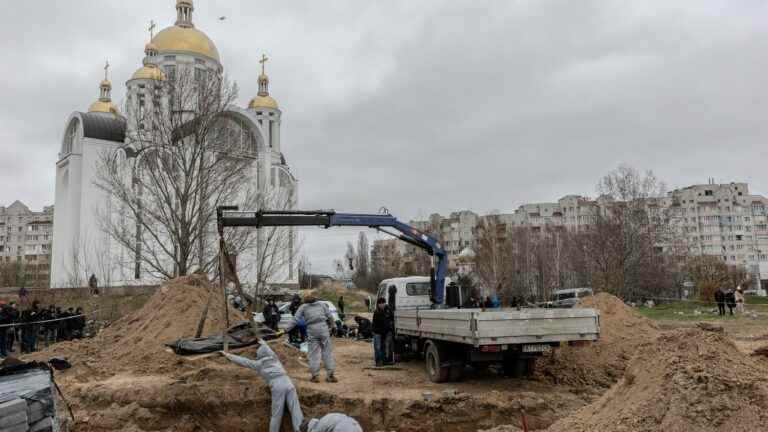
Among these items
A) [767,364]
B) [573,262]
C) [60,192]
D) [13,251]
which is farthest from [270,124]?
[13,251]

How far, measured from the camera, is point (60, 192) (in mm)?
45781

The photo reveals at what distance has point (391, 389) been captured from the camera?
32.4ft

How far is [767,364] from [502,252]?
44.5 metres

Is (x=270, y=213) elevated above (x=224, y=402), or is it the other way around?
(x=270, y=213)

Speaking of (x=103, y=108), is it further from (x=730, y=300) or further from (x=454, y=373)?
(x=730, y=300)

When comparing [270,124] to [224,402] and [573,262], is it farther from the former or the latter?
[224,402]

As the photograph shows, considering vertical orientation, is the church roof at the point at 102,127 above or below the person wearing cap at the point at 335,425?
above

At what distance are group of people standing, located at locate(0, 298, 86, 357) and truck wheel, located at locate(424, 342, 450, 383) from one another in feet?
37.1

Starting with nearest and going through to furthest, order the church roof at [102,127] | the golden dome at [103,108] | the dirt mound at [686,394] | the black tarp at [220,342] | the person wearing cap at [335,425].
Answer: the dirt mound at [686,394]
the person wearing cap at [335,425]
the black tarp at [220,342]
the church roof at [102,127]
the golden dome at [103,108]

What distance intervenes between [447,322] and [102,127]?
4128 cm

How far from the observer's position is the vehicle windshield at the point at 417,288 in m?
13.9

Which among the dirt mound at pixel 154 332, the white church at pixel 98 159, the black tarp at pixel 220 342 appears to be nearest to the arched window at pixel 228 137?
the dirt mound at pixel 154 332

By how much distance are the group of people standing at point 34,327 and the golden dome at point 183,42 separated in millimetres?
29314

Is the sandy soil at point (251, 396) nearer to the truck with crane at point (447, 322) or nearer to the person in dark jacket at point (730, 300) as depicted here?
the truck with crane at point (447, 322)
